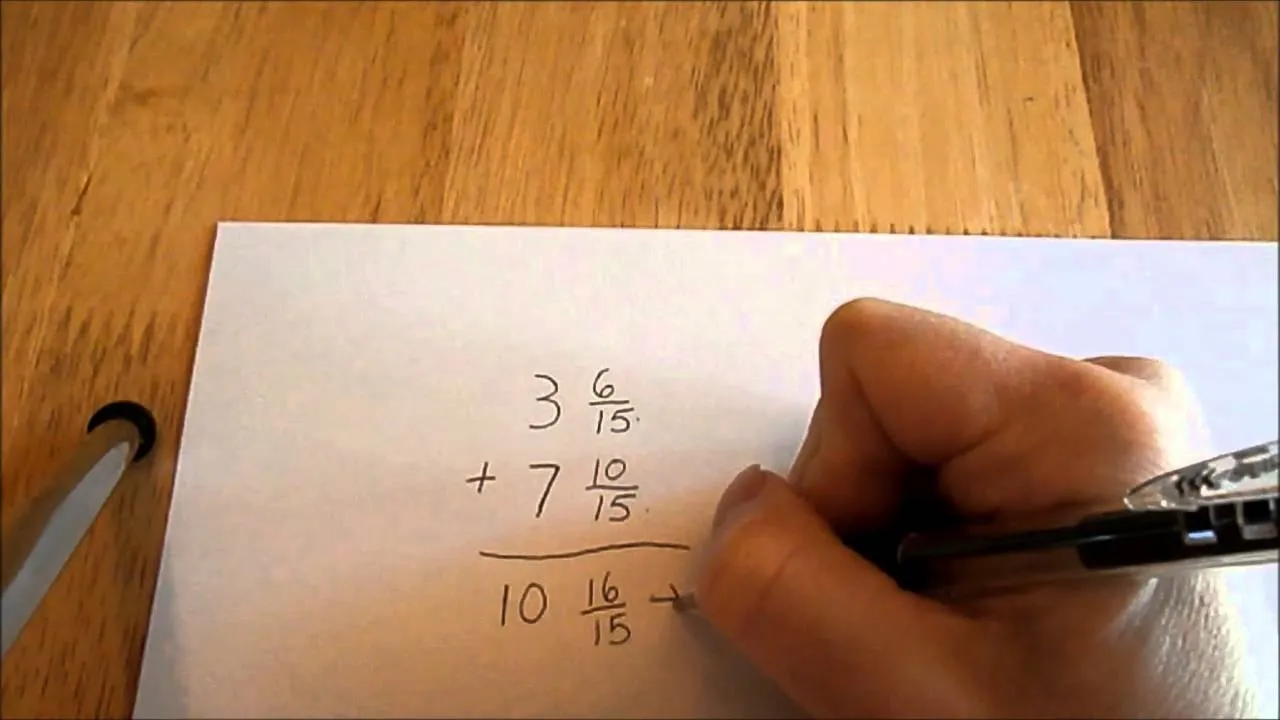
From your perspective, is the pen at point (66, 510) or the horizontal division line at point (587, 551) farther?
the horizontal division line at point (587, 551)

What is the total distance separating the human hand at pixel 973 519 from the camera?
294mm

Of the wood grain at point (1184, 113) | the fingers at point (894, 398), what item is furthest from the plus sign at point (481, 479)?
the wood grain at point (1184, 113)

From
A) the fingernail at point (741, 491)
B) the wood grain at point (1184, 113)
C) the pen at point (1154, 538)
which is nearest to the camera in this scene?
the pen at point (1154, 538)

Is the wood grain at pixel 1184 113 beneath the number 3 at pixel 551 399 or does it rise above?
above

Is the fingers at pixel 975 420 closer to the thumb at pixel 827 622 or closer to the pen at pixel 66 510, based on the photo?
the thumb at pixel 827 622

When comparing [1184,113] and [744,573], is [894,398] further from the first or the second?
[1184,113]

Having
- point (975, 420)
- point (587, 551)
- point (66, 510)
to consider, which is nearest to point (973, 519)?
point (975, 420)

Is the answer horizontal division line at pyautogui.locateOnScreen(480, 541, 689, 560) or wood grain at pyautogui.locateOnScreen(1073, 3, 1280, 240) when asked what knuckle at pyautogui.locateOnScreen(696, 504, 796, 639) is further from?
wood grain at pyautogui.locateOnScreen(1073, 3, 1280, 240)

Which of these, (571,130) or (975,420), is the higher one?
(571,130)

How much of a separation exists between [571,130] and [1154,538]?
0.28 meters

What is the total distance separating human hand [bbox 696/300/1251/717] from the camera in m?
0.29

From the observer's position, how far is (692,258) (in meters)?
0.46

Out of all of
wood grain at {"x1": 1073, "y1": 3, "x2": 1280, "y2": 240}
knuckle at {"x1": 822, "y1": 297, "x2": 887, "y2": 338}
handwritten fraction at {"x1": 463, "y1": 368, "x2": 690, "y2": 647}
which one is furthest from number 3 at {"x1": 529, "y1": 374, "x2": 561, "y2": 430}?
wood grain at {"x1": 1073, "y1": 3, "x2": 1280, "y2": 240}

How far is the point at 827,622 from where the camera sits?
32 cm
